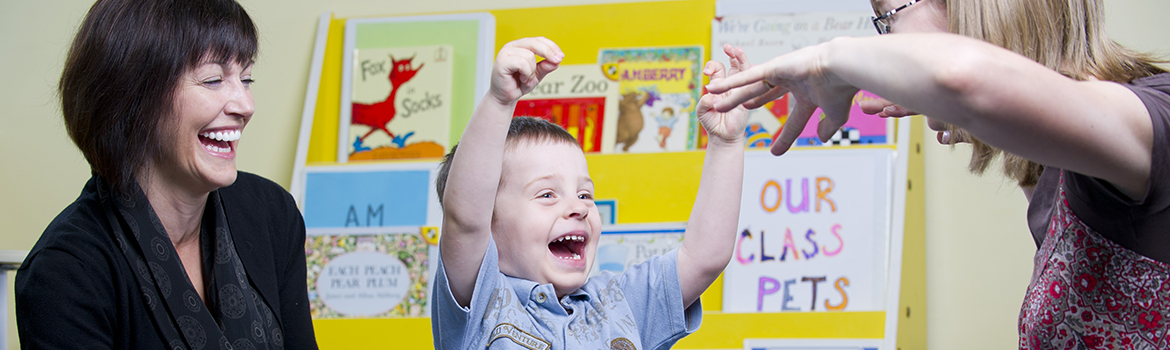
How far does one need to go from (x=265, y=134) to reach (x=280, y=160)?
9cm

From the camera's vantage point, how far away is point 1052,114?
0.59 metres

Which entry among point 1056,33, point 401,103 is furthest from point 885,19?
point 401,103

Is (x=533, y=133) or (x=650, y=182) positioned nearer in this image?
(x=533, y=133)

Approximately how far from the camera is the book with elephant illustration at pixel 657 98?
2.05 meters

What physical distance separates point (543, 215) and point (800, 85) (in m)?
0.40

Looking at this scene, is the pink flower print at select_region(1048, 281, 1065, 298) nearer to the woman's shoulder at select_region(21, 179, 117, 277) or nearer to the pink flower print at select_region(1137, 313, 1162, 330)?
the pink flower print at select_region(1137, 313, 1162, 330)

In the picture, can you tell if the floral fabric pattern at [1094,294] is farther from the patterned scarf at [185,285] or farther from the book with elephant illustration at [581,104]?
the book with elephant illustration at [581,104]

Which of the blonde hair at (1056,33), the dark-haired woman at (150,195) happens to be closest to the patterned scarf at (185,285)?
the dark-haired woman at (150,195)

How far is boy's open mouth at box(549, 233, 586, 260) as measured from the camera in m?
1.10

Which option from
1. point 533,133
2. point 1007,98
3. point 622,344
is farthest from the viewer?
point 533,133

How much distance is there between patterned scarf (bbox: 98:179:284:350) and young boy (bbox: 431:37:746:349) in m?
0.34

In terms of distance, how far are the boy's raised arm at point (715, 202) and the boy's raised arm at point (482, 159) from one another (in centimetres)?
28

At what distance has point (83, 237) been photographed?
1.03 m

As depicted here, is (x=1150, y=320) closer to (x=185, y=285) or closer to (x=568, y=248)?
(x=568, y=248)
